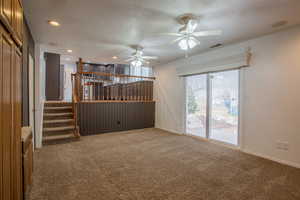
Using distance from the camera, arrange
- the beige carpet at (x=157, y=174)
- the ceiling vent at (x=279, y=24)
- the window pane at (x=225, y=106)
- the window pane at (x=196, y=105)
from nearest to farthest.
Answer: the beige carpet at (x=157, y=174), the ceiling vent at (x=279, y=24), the window pane at (x=225, y=106), the window pane at (x=196, y=105)

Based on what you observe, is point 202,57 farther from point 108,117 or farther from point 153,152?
point 108,117

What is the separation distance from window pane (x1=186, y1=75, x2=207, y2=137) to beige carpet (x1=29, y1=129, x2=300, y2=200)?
1086 millimetres

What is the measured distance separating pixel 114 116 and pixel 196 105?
292 centimetres

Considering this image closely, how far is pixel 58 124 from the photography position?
15.5 feet

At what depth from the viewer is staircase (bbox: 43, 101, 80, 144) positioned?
169 inches

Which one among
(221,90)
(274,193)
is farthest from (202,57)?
(274,193)

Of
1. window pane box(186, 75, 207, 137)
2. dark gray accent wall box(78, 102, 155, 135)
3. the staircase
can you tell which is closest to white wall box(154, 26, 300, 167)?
window pane box(186, 75, 207, 137)

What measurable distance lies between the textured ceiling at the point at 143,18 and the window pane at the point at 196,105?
1.35 metres

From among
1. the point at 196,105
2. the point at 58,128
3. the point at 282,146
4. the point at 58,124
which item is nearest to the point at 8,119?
the point at 58,128

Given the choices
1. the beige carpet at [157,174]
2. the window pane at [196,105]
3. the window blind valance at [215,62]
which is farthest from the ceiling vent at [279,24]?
the beige carpet at [157,174]

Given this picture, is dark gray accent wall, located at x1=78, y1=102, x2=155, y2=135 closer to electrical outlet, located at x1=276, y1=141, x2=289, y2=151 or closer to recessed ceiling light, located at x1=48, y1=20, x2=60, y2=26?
recessed ceiling light, located at x1=48, y1=20, x2=60, y2=26

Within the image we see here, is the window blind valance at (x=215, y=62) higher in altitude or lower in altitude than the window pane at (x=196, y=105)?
higher

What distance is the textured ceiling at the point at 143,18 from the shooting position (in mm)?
2211

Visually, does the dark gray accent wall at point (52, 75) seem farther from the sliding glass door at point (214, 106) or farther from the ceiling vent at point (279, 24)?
the ceiling vent at point (279, 24)
